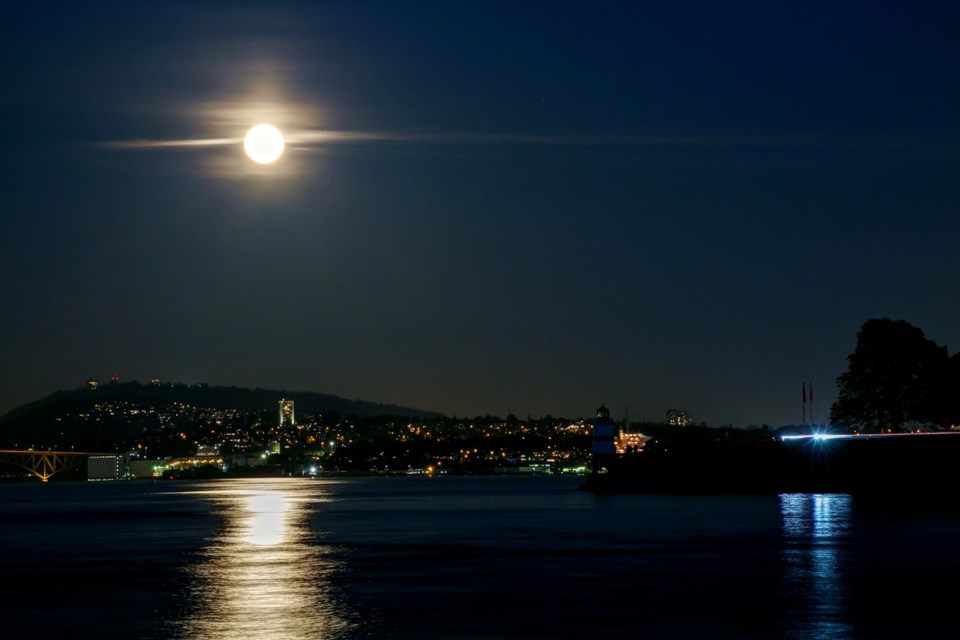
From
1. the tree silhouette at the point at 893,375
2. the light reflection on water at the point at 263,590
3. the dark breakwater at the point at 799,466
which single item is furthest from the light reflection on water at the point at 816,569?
the tree silhouette at the point at 893,375

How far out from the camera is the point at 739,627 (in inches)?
1304

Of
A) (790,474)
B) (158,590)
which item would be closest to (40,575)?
(158,590)

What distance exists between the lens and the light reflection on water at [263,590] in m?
32.9

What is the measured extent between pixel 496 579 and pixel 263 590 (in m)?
8.37

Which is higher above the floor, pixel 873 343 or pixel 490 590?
pixel 873 343

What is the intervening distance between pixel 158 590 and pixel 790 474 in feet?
324

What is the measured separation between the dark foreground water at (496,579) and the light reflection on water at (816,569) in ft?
0.39

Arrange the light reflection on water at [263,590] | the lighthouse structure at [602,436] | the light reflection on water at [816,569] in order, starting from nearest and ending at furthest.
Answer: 1. the light reflection on water at [263,590]
2. the light reflection on water at [816,569]
3. the lighthouse structure at [602,436]

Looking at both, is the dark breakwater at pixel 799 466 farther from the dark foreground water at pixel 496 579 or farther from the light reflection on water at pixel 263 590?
the light reflection on water at pixel 263 590

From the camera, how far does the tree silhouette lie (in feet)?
478

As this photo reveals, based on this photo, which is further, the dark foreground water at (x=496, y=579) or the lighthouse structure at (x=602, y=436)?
the lighthouse structure at (x=602, y=436)

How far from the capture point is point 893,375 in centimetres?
14750

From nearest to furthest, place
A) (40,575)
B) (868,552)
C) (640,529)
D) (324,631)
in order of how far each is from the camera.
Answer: (324,631), (40,575), (868,552), (640,529)

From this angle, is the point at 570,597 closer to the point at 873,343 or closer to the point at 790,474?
the point at 790,474
